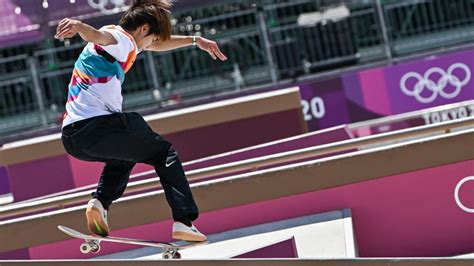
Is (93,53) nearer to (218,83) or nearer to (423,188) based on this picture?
(423,188)

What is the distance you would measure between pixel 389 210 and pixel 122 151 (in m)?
3.17

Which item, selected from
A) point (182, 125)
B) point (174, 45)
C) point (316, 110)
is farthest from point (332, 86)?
point (174, 45)

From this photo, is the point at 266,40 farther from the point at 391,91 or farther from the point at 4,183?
the point at 4,183

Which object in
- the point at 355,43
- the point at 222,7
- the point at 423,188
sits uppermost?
the point at 222,7

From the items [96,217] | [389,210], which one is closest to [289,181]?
[389,210]

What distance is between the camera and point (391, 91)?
1545 cm

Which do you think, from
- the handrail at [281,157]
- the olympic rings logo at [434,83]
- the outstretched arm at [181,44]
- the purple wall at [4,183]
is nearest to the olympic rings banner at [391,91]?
the olympic rings logo at [434,83]

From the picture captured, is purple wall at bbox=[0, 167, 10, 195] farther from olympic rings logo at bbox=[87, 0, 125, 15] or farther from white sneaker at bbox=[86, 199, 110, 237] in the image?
white sneaker at bbox=[86, 199, 110, 237]

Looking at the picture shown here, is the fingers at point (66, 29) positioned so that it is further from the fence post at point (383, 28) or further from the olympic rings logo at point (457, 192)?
the fence post at point (383, 28)

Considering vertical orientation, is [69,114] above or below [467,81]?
above

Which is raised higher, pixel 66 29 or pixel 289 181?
pixel 66 29

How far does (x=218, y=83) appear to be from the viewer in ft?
54.9

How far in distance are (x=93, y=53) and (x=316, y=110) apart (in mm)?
9117

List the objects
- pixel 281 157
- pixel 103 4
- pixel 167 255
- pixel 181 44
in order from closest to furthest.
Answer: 1. pixel 167 255
2. pixel 181 44
3. pixel 281 157
4. pixel 103 4
